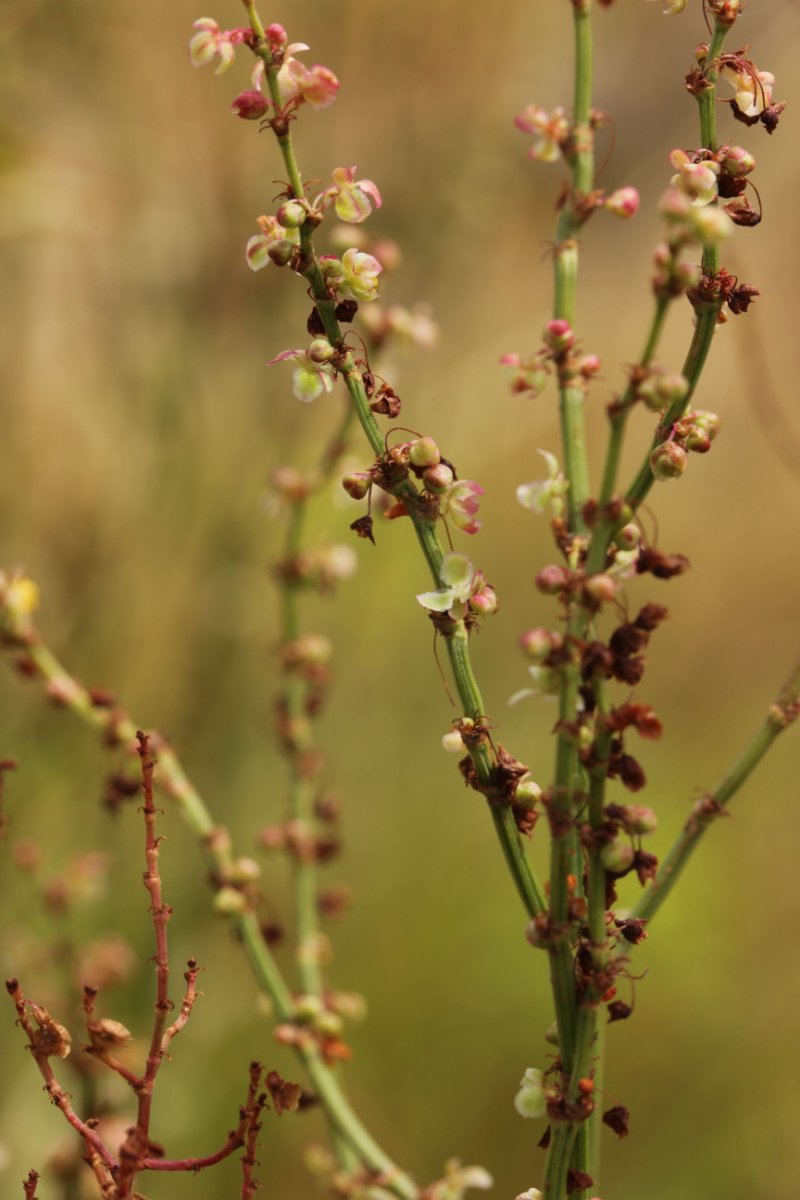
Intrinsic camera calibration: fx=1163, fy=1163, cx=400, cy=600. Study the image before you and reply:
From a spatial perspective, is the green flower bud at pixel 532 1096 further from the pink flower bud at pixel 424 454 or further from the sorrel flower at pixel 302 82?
the sorrel flower at pixel 302 82

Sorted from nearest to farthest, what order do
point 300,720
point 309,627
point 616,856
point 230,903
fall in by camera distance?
1. point 616,856
2. point 230,903
3. point 300,720
4. point 309,627

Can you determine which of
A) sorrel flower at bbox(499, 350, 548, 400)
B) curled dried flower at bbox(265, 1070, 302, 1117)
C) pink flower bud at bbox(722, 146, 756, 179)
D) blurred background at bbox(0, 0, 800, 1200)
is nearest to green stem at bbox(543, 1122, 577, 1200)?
curled dried flower at bbox(265, 1070, 302, 1117)

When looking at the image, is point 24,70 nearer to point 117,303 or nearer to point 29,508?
point 117,303

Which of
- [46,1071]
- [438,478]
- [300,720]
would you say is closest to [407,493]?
[438,478]

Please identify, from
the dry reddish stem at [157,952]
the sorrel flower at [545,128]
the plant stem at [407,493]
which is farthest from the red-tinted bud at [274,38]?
the dry reddish stem at [157,952]

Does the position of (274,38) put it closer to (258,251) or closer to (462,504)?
(258,251)

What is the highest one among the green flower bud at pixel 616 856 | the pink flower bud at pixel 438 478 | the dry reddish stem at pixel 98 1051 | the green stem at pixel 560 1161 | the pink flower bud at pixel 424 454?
the pink flower bud at pixel 424 454

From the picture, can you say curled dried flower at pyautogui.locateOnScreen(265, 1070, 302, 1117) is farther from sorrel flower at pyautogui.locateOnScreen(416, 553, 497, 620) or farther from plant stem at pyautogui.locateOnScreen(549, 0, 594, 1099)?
sorrel flower at pyautogui.locateOnScreen(416, 553, 497, 620)
